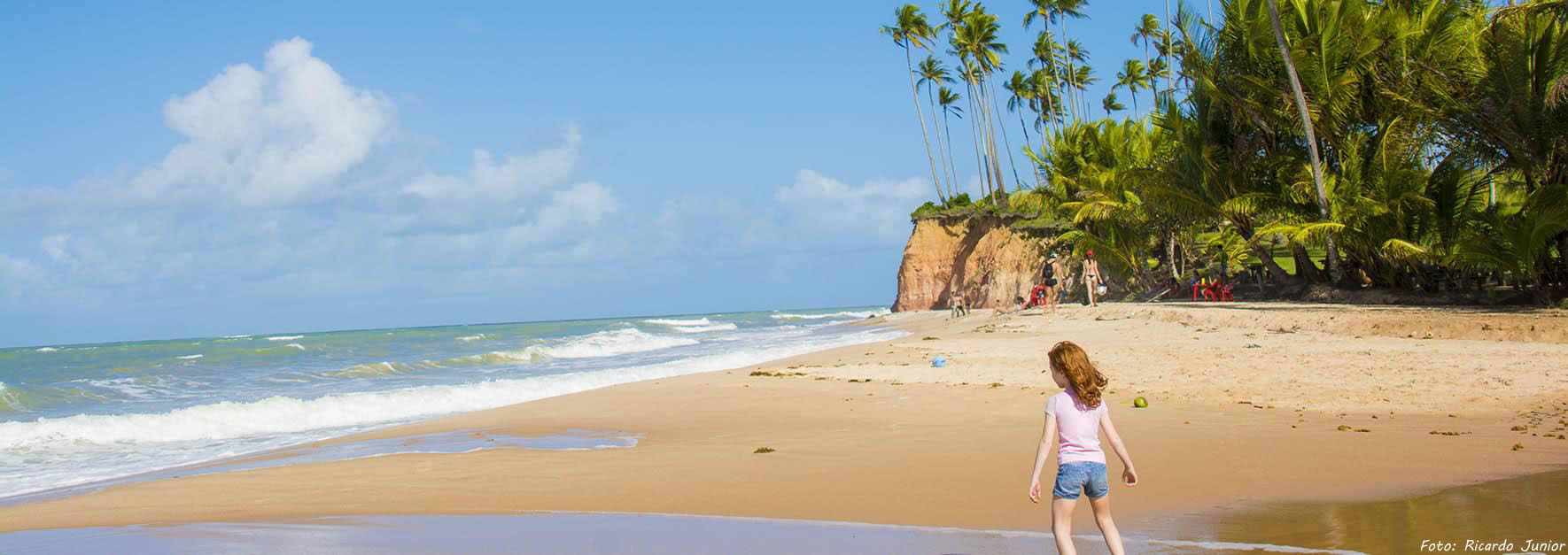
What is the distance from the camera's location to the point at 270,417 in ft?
45.5

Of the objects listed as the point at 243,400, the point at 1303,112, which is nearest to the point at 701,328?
the point at 243,400

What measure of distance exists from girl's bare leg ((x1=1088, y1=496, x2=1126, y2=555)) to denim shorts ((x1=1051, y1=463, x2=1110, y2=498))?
0.10 feet

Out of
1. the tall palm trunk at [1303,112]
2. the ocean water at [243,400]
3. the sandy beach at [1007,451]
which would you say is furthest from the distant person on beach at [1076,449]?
the tall palm trunk at [1303,112]

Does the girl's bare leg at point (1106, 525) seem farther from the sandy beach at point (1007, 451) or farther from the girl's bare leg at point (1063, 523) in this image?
the sandy beach at point (1007, 451)

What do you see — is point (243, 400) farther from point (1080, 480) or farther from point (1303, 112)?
point (1303, 112)

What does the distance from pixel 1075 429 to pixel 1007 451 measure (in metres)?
3.23

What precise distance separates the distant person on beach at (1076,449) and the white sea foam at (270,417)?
10.9 meters

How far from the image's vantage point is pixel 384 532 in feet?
18.4

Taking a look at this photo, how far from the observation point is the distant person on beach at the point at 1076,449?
13.8ft

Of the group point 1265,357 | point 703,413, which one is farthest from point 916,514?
point 1265,357

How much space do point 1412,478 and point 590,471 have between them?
5.57 meters

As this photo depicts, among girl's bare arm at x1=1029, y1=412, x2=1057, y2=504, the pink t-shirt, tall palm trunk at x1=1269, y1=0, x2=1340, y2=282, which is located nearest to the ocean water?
girl's bare arm at x1=1029, y1=412, x2=1057, y2=504

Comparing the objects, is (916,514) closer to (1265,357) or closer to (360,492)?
(360,492)

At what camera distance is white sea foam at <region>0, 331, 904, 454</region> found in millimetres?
12562
